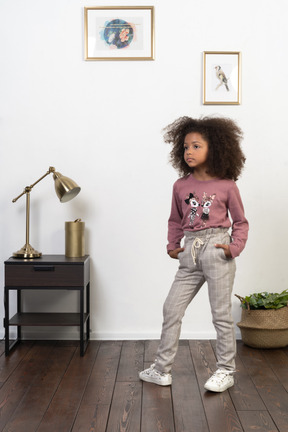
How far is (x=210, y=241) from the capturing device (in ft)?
7.74

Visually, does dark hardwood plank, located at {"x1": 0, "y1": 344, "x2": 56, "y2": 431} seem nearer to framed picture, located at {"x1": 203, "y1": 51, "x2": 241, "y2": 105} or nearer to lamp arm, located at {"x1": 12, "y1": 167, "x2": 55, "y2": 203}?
lamp arm, located at {"x1": 12, "y1": 167, "x2": 55, "y2": 203}

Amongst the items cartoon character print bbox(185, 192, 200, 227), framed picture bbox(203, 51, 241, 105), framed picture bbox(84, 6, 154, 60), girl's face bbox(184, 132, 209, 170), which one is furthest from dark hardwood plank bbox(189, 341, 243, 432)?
framed picture bbox(84, 6, 154, 60)

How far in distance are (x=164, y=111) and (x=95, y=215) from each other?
0.74 m

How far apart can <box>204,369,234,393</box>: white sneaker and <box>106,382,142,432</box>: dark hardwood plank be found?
0.99ft

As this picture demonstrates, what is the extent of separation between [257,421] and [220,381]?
0.33m

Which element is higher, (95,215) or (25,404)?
(95,215)

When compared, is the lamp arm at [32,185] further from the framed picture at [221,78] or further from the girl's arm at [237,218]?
the girl's arm at [237,218]

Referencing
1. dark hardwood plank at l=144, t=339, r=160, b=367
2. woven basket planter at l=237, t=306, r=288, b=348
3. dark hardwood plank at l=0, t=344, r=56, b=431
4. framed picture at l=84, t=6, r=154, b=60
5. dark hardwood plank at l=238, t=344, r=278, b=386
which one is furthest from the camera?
framed picture at l=84, t=6, r=154, b=60

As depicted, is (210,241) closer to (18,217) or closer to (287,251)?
(287,251)

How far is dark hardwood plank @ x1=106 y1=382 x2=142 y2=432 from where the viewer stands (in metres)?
1.97

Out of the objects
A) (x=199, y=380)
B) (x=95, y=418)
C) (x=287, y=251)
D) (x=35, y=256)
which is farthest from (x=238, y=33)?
(x=95, y=418)

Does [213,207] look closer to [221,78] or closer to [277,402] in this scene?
[277,402]

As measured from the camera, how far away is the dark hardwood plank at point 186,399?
1979mm

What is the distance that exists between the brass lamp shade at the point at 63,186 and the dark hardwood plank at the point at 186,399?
1.06 m
